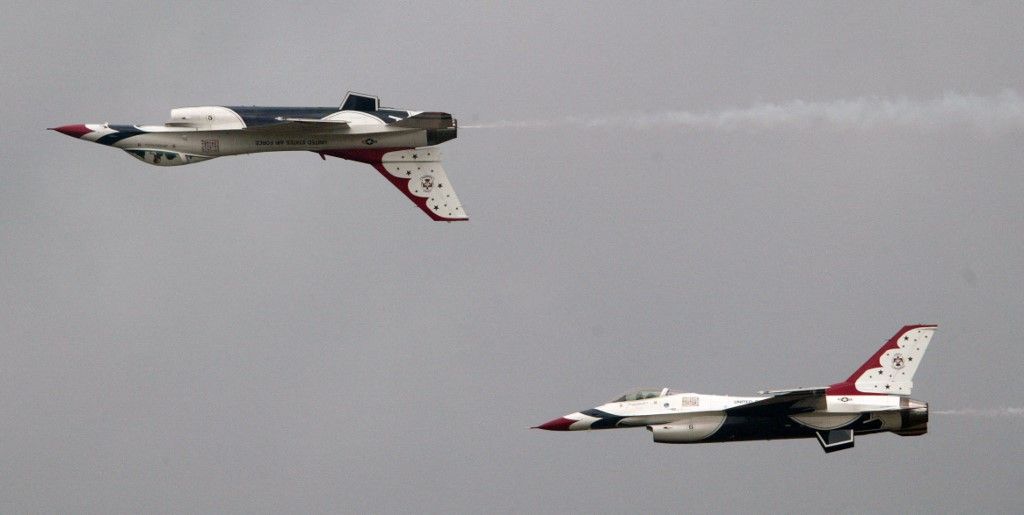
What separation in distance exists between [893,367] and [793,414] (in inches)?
173

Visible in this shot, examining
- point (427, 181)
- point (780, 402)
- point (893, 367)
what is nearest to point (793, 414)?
point (780, 402)

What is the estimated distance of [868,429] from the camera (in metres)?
55.5

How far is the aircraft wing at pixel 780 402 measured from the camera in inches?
2147

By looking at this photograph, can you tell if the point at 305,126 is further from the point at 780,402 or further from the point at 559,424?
the point at 780,402

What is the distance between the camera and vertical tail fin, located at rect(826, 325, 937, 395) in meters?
56.4

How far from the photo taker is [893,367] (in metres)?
57.0

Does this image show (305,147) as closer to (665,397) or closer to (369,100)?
(369,100)

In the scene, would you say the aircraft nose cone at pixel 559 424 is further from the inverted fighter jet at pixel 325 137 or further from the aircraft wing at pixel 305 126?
the aircraft wing at pixel 305 126

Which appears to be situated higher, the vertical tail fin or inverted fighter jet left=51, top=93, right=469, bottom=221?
inverted fighter jet left=51, top=93, right=469, bottom=221

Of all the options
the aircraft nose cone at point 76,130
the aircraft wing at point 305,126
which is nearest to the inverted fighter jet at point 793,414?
the aircraft wing at point 305,126

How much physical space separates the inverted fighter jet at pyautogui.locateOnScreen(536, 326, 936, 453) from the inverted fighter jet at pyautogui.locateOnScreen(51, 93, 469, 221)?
31.8ft

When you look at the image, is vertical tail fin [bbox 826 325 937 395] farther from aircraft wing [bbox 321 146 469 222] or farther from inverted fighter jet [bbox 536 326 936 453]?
aircraft wing [bbox 321 146 469 222]

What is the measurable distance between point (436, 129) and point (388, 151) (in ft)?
6.60

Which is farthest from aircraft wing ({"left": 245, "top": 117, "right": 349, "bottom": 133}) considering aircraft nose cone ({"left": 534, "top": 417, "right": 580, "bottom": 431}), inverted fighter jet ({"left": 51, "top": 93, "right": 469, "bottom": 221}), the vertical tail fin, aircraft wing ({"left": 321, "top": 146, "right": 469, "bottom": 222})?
the vertical tail fin
